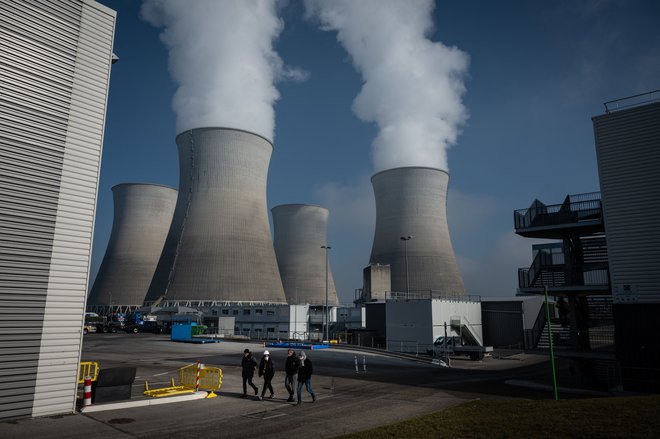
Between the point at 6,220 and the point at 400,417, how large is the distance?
8940mm

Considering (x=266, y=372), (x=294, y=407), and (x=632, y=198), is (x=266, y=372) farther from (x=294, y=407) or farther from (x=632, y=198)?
(x=632, y=198)

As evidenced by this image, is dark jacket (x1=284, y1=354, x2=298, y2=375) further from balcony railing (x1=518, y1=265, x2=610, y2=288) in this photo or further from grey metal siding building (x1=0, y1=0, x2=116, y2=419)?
balcony railing (x1=518, y1=265, x2=610, y2=288)

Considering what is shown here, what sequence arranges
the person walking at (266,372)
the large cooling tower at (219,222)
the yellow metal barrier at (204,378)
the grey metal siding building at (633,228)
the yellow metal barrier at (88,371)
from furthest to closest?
1. the large cooling tower at (219,222)
2. the grey metal siding building at (633,228)
3. the yellow metal barrier at (204,378)
4. the yellow metal barrier at (88,371)
5. the person walking at (266,372)

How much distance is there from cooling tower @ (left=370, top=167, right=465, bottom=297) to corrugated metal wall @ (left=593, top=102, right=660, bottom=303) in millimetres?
23839

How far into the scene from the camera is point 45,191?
9766 millimetres

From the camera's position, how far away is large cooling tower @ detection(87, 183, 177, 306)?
5506 centimetres

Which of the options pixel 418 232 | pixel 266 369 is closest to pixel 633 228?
pixel 266 369

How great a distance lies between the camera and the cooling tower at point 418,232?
40.8m

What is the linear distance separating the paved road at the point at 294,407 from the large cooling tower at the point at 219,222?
22.3 m

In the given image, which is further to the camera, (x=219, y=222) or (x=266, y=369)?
(x=219, y=222)

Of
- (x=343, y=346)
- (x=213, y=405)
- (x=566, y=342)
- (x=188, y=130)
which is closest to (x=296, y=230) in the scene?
(x=188, y=130)

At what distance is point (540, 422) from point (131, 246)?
55134 millimetres

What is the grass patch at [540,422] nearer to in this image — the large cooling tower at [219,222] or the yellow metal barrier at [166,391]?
the yellow metal barrier at [166,391]

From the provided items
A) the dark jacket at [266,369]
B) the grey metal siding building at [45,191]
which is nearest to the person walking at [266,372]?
the dark jacket at [266,369]
